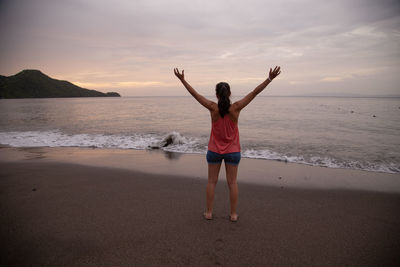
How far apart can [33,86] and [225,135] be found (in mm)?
171500

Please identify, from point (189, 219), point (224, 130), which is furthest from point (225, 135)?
point (189, 219)

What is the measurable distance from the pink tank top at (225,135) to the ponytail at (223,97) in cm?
14

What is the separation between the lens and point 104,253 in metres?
2.72

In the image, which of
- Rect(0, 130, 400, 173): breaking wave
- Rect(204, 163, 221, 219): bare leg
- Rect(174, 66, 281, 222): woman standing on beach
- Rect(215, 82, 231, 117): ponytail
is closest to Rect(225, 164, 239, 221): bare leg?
Rect(174, 66, 281, 222): woman standing on beach

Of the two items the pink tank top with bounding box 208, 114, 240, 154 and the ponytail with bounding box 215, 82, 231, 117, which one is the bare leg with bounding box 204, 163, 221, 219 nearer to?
the pink tank top with bounding box 208, 114, 240, 154

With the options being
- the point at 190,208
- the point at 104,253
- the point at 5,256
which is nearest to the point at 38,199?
the point at 5,256

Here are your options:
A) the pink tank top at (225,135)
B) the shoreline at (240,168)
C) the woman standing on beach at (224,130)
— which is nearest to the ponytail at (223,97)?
the woman standing on beach at (224,130)

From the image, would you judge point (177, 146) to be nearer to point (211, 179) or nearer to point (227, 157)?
point (211, 179)

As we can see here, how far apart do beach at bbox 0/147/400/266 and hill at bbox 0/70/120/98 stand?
15678 cm

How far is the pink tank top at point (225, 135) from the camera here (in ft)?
10.9

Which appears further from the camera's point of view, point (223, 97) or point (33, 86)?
point (33, 86)

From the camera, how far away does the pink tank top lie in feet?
10.9

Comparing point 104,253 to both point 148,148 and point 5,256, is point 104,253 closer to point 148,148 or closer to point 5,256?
point 5,256

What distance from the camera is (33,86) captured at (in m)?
132
